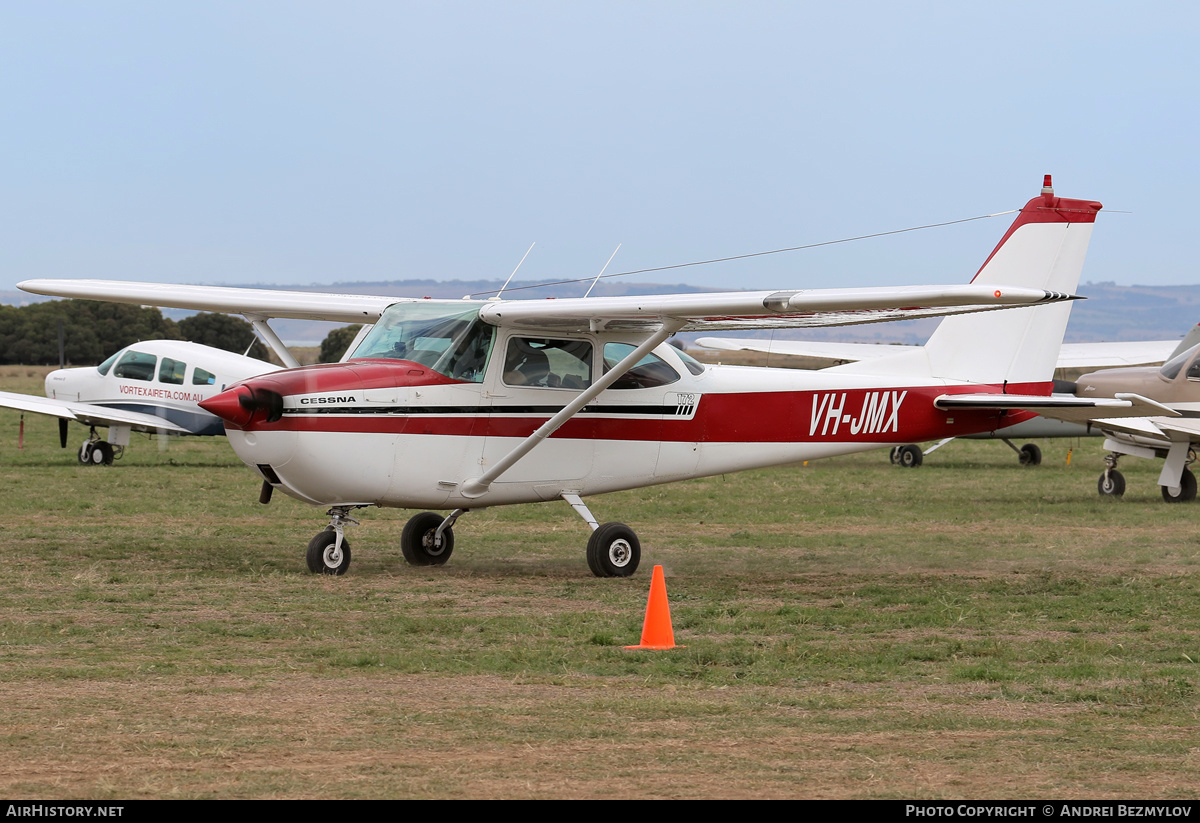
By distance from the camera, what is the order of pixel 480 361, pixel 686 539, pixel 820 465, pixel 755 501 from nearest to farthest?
pixel 480 361 → pixel 686 539 → pixel 755 501 → pixel 820 465

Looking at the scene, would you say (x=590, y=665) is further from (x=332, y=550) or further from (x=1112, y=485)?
(x=1112, y=485)

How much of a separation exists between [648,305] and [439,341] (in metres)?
1.88

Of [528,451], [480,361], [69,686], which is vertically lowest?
[69,686]

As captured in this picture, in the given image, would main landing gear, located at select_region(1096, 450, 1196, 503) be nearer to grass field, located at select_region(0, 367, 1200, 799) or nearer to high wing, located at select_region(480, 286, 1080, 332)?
grass field, located at select_region(0, 367, 1200, 799)

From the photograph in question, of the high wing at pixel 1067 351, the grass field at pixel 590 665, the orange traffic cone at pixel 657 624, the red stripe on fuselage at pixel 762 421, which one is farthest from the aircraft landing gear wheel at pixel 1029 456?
the orange traffic cone at pixel 657 624

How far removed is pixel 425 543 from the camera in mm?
12055

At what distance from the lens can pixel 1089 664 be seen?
749 centimetres

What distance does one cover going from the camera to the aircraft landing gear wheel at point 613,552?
11242 mm

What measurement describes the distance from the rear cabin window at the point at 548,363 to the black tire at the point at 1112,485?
11.8 metres

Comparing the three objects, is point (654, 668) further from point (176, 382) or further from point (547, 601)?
point (176, 382)

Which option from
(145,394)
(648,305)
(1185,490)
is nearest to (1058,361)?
(1185,490)

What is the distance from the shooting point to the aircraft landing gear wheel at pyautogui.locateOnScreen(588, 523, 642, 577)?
11.2 meters
